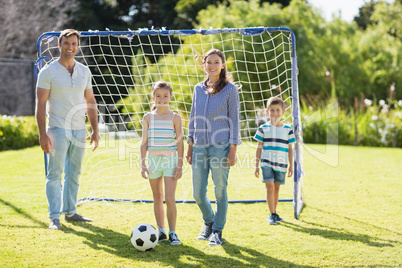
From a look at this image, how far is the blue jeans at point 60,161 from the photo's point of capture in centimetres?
428

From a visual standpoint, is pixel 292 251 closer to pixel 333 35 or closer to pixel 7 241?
pixel 7 241

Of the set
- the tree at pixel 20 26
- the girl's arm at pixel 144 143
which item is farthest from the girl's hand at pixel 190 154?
the tree at pixel 20 26

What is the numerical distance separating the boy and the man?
1.73 meters

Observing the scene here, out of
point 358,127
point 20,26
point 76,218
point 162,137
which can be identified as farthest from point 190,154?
point 20,26

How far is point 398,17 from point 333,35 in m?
6.94

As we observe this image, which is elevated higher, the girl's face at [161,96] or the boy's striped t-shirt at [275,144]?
the girl's face at [161,96]

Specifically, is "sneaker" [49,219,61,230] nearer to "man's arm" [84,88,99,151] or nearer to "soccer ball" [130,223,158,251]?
"man's arm" [84,88,99,151]

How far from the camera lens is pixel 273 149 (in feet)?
15.1

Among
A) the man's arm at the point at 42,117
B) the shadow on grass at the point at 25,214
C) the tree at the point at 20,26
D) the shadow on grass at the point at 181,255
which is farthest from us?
the tree at the point at 20,26

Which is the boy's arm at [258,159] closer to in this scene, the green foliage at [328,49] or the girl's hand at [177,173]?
the girl's hand at [177,173]

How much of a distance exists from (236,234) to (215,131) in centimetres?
108

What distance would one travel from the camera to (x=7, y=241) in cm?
388

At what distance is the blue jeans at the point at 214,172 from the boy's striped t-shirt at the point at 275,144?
90 cm

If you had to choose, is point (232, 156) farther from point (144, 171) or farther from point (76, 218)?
point (76, 218)
